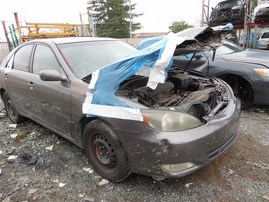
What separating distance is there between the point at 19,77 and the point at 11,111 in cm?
121

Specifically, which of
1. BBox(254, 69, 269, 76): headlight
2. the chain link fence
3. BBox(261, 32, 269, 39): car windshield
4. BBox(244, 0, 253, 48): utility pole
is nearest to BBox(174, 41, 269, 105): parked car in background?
BBox(254, 69, 269, 76): headlight

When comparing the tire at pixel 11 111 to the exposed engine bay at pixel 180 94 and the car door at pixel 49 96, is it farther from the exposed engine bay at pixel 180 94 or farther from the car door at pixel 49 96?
the exposed engine bay at pixel 180 94

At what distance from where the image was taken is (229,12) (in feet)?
35.7

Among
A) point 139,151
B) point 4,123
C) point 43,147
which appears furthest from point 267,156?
point 4,123

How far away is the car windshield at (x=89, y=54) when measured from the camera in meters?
2.88

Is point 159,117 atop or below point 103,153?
atop

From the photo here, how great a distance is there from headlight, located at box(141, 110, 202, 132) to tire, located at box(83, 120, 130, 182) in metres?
0.41

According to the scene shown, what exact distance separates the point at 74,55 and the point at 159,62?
136 centimetres

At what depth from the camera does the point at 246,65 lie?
4406 mm

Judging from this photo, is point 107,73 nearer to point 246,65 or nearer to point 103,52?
point 103,52

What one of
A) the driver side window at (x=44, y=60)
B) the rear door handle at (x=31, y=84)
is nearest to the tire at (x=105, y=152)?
the driver side window at (x=44, y=60)

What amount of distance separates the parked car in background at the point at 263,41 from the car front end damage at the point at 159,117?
13503 millimetres

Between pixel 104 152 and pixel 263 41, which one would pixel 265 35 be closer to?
pixel 263 41

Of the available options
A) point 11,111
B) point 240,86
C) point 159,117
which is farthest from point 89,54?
point 240,86
